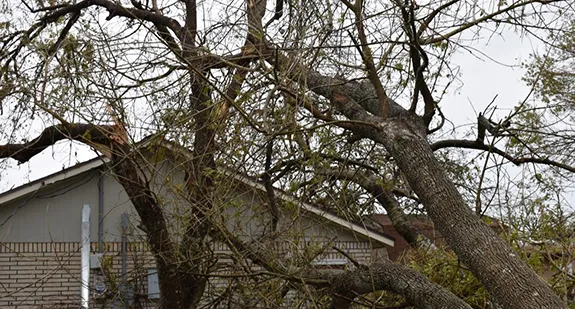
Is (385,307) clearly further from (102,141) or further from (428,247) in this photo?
(102,141)

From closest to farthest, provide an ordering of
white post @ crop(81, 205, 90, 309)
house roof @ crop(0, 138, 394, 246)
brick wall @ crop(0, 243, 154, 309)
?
house roof @ crop(0, 138, 394, 246), white post @ crop(81, 205, 90, 309), brick wall @ crop(0, 243, 154, 309)

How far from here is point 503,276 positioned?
22.4ft

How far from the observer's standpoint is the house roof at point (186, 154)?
868cm

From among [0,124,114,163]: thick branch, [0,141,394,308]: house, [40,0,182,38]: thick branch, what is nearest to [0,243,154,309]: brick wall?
[0,141,394,308]: house

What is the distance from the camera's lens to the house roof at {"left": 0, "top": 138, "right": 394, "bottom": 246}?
8680 millimetres

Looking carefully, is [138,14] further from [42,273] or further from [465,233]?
[42,273]

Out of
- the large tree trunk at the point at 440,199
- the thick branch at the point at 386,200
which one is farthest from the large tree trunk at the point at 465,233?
the thick branch at the point at 386,200

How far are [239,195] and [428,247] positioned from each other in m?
3.16

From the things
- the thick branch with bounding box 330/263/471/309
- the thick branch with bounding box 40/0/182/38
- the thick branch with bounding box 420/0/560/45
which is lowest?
the thick branch with bounding box 330/263/471/309

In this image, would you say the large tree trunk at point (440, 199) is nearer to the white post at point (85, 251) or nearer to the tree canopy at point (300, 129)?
the tree canopy at point (300, 129)

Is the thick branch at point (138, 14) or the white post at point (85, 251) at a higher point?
the thick branch at point (138, 14)

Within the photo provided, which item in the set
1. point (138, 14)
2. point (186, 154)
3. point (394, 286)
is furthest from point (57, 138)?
point (394, 286)

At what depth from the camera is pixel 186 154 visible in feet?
28.6

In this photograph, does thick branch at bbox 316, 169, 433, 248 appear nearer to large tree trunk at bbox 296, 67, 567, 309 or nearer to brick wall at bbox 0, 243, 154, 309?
large tree trunk at bbox 296, 67, 567, 309
